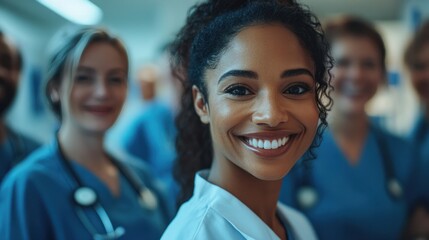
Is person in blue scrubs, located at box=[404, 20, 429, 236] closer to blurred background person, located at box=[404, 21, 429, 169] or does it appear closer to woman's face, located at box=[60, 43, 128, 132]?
blurred background person, located at box=[404, 21, 429, 169]

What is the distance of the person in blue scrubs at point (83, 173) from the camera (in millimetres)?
1116

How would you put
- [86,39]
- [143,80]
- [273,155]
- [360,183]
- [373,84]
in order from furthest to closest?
[143,80], [373,84], [360,183], [86,39], [273,155]

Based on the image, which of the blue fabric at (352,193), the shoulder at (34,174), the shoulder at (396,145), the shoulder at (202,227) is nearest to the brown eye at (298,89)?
the shoulder at (202,227)

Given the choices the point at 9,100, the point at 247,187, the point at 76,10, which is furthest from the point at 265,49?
the point at 76,10

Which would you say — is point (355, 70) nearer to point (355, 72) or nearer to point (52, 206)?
point (355, 72)

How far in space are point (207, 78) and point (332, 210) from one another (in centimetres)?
69

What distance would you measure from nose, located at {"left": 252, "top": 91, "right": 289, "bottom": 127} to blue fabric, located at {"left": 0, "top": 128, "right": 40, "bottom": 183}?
1.10 meters

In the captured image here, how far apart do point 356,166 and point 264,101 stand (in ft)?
2.67

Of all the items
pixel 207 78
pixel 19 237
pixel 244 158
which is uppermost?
pixel 207 78

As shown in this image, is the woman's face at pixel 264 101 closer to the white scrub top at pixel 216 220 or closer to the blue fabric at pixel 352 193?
the white scrub top at pixel 216 220

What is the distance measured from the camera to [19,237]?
107 centimetres

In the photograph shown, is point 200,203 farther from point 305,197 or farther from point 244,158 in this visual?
point 305,197

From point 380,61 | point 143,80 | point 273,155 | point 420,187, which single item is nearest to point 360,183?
point 420,187

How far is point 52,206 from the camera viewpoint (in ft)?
3.68
